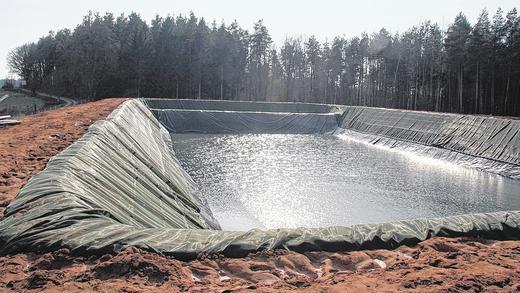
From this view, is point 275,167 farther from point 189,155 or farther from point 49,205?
point 49,205

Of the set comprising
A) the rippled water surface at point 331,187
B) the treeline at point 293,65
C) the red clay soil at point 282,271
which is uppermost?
the treeline at point 293,65

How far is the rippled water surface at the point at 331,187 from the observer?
7902 mm

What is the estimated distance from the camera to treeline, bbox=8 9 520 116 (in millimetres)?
28094

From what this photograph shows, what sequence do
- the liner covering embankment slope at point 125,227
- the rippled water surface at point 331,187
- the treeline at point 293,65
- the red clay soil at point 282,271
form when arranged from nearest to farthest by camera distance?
the red clay soil at point 282,271
the liner covering embankment slope at point 125,227
the rippled water surface at point 331,187
the treeline at point 293,65

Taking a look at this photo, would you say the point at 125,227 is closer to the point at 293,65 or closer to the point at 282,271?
the point at 282,271

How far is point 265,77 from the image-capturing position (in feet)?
155

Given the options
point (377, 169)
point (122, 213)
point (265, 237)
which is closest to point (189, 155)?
point (377, 169)

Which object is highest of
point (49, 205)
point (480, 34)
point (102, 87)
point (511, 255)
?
point (480, 34)

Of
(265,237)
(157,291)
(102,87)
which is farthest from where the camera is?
(102,87)

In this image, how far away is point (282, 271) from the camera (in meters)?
3.12

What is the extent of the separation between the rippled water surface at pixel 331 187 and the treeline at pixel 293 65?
16382 millimetres

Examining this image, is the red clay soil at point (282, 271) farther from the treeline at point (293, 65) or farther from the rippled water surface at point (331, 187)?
the treeline at point (293, 65)

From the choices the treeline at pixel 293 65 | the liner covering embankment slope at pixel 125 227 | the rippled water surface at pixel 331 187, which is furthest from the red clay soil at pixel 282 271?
the treeline at pixel 293 65

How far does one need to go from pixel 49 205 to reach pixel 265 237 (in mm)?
2058
